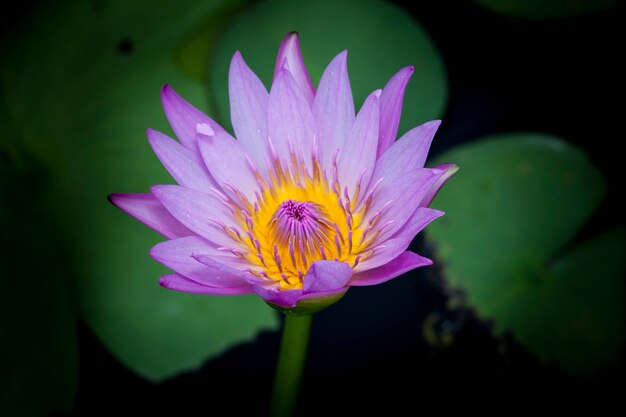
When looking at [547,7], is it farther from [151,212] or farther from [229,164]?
[151,212]

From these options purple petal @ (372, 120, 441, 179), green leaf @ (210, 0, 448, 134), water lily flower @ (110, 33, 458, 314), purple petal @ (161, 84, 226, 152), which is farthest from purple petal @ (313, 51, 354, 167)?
green leaf @ (210, 0, 448, 134)

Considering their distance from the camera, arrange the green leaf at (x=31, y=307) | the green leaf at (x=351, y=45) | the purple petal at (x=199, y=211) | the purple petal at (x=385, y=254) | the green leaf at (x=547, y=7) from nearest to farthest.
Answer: the purple petal at (x=385, y=254), the purple petal at (x=199, y=211), the green leaf at (x=31, y=307), the green leaf at (x=351, y=45), the green leaf at (x=547, y=7)

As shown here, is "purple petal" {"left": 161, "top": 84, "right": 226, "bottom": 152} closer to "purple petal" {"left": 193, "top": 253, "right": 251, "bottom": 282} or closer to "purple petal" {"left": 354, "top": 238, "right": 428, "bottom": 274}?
"purple petal" {"left": 193, "top": 253, "right": 251, "bottom": 282}

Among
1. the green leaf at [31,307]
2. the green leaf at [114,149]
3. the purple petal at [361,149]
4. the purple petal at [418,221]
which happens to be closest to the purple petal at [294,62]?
the purple petal at [361,149]

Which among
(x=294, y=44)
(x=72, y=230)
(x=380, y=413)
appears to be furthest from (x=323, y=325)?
(x=294, y=44)

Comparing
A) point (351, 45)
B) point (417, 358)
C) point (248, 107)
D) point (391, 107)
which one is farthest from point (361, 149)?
point (417, 358)

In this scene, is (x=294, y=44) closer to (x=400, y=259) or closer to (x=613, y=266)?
(x=400, y=259)

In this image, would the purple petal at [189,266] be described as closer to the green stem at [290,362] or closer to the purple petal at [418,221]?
the green stem at [290,362]
